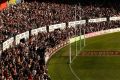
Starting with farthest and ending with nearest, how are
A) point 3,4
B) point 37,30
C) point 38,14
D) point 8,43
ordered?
1. point 38,14
2. point 3,4
3. point 37,30
4. point 8,43

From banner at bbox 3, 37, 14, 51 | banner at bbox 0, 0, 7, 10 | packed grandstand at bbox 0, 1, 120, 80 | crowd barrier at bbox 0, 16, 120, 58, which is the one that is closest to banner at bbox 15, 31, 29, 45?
crowd barrier at bbox 0, 16, 120, 58

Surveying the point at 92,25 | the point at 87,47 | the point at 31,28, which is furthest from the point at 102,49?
the point at 92,25

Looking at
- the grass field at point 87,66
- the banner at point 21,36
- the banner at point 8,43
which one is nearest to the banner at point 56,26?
the grass field at point 87,66

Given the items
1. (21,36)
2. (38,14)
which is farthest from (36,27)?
(21,36)

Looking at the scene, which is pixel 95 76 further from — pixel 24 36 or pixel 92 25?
pixel 92 25

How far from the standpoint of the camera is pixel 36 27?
71562 mm

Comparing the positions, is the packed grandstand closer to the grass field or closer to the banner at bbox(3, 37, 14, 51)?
the banner at bbox(3, 37, 14, 51)

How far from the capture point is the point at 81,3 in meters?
93.8

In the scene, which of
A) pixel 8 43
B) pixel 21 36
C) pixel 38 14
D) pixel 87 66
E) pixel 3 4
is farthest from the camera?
pixel 38 14

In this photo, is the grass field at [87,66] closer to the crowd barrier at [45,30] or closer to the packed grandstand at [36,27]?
the packed grandstand at [36,27]

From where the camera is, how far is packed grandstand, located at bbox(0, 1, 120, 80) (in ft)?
140

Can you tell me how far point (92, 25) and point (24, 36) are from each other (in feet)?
78.0

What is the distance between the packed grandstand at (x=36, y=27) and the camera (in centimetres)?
4260

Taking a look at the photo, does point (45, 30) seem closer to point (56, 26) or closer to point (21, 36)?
point (56, 26)
